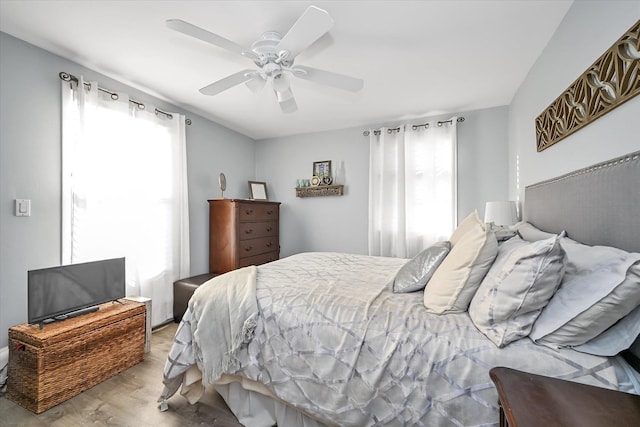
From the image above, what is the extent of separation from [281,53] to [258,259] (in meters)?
2.71

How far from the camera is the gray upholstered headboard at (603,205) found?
0.99 meters

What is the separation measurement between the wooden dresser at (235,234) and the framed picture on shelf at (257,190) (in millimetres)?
452

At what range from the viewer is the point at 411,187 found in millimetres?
3566

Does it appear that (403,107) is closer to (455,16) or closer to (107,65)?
(455,16)

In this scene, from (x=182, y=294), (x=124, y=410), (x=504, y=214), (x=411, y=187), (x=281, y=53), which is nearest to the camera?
(x=124, y=410)

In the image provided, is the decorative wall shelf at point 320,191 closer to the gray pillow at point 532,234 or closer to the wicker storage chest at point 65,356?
the gray pillow at point 532,234

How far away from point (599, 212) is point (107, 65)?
3.51 m

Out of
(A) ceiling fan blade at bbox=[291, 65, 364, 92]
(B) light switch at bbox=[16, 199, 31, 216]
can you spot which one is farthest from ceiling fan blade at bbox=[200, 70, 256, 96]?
(B) light switch at bbox=[16, 199, 31, 216]

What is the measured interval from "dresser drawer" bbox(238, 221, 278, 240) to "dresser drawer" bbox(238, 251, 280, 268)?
28 centimetres

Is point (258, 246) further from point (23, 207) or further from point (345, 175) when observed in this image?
point (23, 207)

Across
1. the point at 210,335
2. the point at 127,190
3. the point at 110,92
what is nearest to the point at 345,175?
the point at 127,190

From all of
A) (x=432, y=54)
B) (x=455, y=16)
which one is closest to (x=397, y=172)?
(x=432, y=54)

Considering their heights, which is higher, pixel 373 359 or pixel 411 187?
pixel 411 187

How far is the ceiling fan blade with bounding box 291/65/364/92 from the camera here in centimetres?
189
